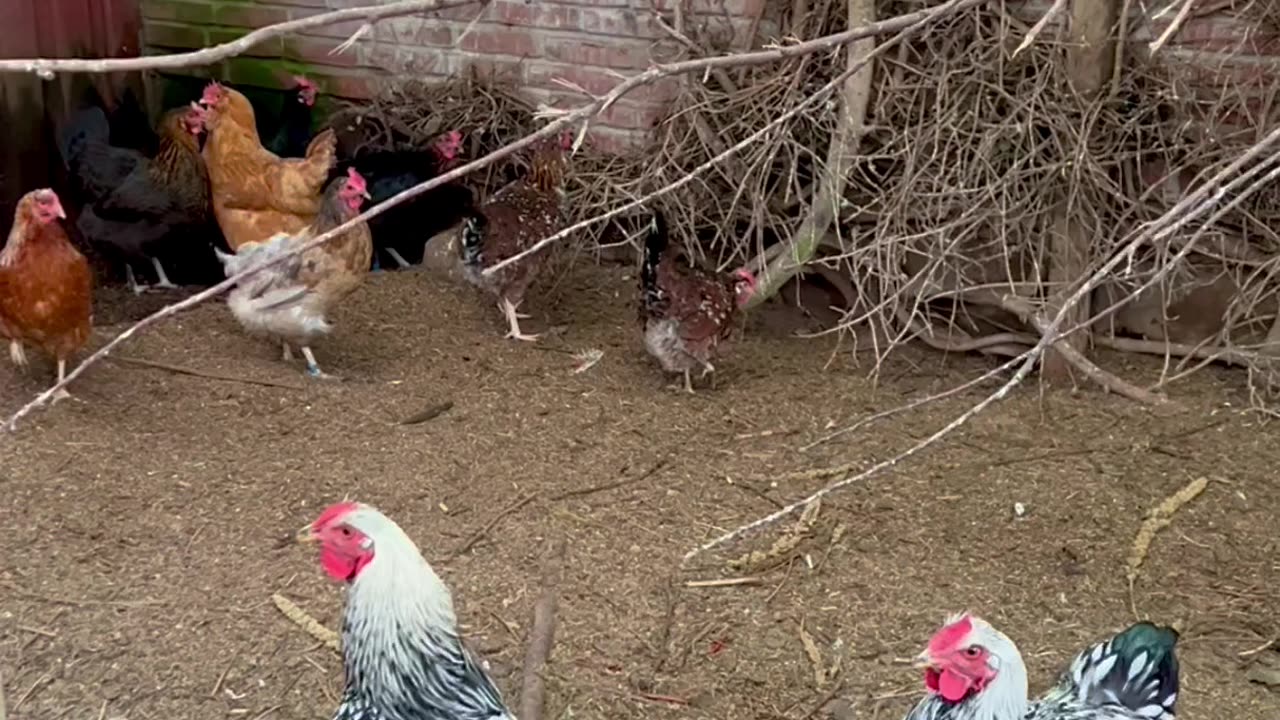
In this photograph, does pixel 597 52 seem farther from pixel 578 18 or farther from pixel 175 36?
pixel 175 36

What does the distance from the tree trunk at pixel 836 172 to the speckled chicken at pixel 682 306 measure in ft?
1.19

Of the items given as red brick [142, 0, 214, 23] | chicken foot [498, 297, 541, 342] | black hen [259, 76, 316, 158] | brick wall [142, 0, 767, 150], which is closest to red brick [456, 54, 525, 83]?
brick wall [142, 0, 767, 150]

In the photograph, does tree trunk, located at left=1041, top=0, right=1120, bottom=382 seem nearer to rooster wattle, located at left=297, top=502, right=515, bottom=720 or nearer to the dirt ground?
the dirt ground

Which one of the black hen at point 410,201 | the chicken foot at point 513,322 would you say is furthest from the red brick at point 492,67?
the chicken foot at point 513,322

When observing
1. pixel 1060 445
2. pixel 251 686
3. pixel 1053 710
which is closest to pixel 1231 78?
pixel 1060 445

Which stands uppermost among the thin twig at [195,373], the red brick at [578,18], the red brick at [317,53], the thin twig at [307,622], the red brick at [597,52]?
the red brick at [578,18]

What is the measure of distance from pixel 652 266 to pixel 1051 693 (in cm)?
222

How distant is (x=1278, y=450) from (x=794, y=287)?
6.43 ft

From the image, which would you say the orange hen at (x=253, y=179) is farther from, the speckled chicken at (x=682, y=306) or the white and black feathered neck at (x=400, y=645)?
the white and black feathered neck at (x=400, y=645)

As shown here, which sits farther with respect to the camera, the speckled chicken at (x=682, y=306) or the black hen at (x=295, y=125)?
the black hen at (x=295, y=125)

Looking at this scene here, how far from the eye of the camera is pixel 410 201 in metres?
5.55

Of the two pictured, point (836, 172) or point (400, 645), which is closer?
point (400, 645)

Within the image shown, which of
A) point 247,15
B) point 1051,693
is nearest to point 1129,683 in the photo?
point 1051,693

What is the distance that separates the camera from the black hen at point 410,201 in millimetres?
5406
